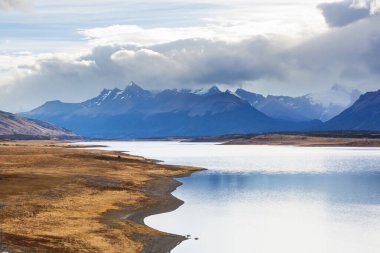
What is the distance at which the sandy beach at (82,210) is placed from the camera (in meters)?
47.5

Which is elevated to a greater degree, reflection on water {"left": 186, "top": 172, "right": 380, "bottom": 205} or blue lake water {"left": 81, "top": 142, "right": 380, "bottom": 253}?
reflection on water {"left": 186, "top": 172, "right": 380, "bottom": 205}

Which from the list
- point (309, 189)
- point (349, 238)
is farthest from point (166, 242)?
point (309, 189)

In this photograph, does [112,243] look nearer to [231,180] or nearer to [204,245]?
[204,245]

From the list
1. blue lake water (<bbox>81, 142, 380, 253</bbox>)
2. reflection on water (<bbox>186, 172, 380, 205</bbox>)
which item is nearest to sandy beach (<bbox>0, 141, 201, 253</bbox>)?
Result: blue lake water (<bbox>81, 142, 380, 253</bbox>)

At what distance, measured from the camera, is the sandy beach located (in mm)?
47469

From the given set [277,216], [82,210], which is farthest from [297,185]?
[82,210]

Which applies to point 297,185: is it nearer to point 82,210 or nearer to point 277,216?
point 277,216

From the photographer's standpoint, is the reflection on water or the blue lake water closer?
the blue lake water

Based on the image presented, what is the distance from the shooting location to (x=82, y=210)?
214 ft

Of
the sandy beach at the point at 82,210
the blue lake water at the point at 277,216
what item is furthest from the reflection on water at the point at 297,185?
the sandy beach at the point at 82,210

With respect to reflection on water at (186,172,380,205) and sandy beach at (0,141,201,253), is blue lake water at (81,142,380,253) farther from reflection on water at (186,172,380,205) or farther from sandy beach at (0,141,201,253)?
sandy beach at (0,141,201,253)

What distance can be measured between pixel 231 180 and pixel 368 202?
131 ft

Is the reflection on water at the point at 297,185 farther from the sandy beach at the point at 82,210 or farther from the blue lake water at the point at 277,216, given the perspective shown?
the sandy beach at the point at 82,210

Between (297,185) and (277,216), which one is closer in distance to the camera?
(277,216)
